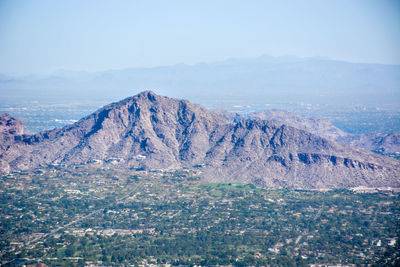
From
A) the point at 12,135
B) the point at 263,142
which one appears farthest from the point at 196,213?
the point at 12,135

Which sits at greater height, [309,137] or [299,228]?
[309,137]

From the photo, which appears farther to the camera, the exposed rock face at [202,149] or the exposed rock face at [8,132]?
the exposed rock face at [8,132]

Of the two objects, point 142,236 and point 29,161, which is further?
point 29,161

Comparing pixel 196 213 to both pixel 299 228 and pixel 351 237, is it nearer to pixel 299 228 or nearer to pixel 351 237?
pixel 299 228

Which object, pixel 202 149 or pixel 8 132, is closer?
pixel 202 149

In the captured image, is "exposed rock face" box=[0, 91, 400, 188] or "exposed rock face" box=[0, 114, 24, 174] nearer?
"exposed rock face" box=[0, 91, 400, 188]

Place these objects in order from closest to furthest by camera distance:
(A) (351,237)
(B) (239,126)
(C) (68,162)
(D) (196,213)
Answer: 1. (A) (351,237)
2. (D) (196,213)
3. (C) (68,162)
4. (B) (239,126)

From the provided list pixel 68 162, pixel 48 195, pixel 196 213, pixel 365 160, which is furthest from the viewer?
pixel 68 162

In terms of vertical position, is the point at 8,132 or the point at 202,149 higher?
the point at 8,132
